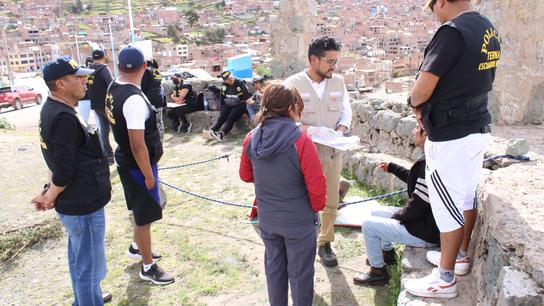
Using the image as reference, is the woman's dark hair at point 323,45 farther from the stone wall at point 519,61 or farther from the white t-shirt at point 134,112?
the stone wall at point 519,61

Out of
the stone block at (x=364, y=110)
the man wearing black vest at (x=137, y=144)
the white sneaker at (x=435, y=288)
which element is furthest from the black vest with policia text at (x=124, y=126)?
the stone block at (x=364, y=110)

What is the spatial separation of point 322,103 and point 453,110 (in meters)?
1.26

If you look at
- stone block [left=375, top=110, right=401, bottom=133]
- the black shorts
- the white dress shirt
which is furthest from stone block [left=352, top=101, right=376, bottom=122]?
the black shorts

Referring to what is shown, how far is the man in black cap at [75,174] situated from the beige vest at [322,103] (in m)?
1.45

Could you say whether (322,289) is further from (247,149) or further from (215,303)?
(247,149)

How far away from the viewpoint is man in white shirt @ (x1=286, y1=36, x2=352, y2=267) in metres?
3.17

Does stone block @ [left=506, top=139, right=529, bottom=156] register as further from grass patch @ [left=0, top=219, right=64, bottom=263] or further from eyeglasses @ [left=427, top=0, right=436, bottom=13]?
grass patch @ [left=0, top=219, right=64, bottom=263]

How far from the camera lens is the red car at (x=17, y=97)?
73.9 feet

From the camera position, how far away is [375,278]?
123 inches

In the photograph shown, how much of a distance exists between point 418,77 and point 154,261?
246 cm

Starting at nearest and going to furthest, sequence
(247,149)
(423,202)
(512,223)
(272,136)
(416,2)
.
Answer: (512,223) < (272,136) < (247,149) < (423,202) < (416,2)

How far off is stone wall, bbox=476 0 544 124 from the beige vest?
1966 millimetres

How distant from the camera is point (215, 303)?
3.08 m

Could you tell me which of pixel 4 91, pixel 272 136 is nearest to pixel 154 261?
pixel 272 136
